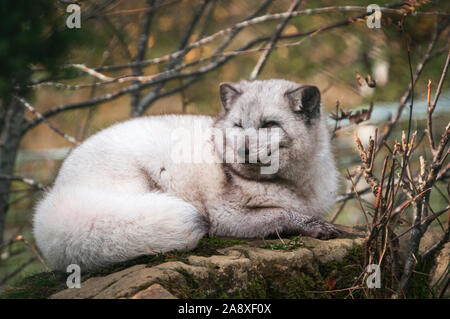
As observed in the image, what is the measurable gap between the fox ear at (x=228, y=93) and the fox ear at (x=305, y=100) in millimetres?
388

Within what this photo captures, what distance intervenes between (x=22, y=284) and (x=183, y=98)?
3.04m

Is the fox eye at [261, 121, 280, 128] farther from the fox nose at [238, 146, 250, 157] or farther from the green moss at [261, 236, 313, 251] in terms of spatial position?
the green moss at [261, 236, 313, 251]

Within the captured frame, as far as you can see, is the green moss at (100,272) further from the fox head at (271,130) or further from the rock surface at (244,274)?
the fox head at (271,130)

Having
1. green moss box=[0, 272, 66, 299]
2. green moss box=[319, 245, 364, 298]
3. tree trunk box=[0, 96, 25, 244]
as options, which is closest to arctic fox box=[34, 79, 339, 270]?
green moss box=[0, 272, 66, 299]

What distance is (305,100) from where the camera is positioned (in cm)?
301

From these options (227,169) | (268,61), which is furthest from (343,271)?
(268,61)

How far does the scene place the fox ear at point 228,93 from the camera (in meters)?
3.18

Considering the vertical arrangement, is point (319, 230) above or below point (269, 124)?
below

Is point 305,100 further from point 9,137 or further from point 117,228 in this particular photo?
point 9,137

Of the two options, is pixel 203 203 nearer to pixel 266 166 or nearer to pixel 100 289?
pixel 266 166

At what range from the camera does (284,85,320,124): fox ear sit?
2.96 m

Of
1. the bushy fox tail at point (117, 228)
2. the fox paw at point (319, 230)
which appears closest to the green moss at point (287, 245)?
the fox paw at point (319, 230)

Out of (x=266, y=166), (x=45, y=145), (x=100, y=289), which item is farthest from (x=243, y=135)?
(x=45, y=145)

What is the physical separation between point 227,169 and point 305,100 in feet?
2.33
